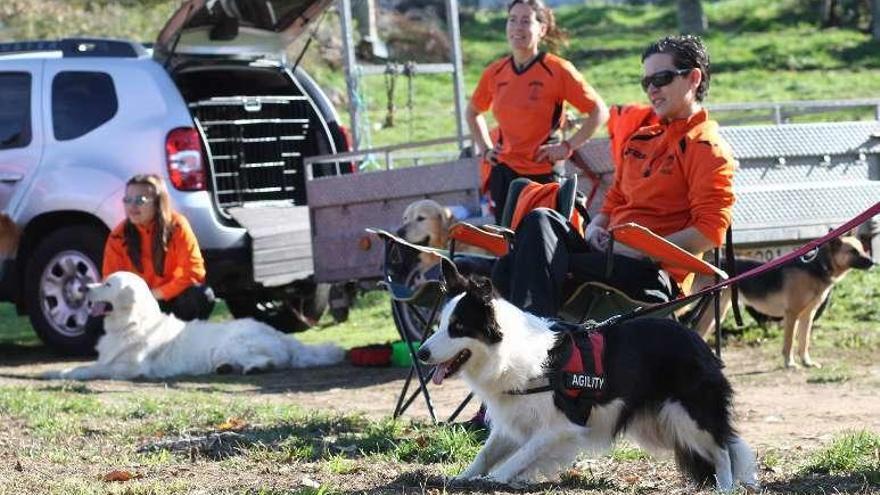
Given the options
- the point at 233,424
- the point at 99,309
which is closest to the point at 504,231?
the point at 233,424

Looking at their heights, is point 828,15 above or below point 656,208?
above

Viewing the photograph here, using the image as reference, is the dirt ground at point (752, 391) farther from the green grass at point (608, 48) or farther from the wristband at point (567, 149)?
the green grass at point (608, 48)

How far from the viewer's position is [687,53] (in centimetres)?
612

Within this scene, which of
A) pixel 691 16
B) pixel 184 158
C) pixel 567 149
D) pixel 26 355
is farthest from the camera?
pixel 691 16

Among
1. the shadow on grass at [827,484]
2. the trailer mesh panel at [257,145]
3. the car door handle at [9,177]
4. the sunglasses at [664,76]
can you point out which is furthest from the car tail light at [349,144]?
the shadow on grass at [827,484]

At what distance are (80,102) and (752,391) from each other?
5102 millimetres

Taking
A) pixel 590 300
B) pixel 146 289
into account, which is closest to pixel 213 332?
pixel 146 289

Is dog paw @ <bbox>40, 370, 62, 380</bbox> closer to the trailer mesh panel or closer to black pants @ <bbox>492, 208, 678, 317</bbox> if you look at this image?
the trailer mesh panel

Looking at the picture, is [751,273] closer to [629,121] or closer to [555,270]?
[555,270]

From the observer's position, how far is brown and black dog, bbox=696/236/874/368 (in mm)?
9430

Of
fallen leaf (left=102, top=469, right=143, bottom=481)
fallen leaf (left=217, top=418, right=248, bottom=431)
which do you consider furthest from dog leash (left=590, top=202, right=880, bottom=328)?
fallen leaf (left=217, top=418, right=248, bottom=431)

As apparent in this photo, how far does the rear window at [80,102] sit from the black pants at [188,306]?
1.30 meters

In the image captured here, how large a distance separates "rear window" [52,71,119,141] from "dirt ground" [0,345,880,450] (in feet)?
5.44

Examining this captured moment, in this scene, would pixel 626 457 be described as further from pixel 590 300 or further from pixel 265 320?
pixel 265 320
